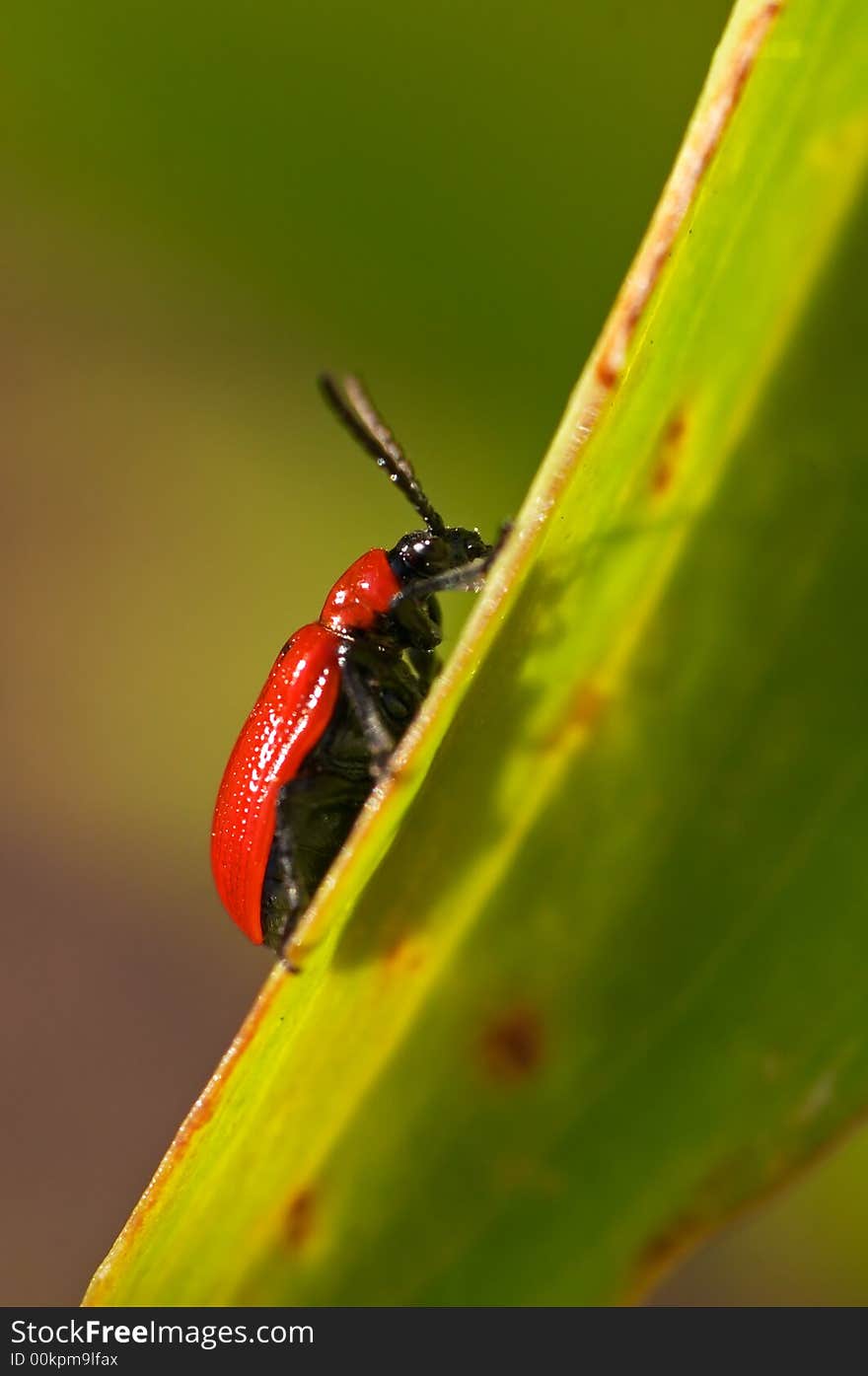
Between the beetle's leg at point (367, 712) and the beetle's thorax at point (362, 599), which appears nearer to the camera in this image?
the beetle's leg at point (367, 712)

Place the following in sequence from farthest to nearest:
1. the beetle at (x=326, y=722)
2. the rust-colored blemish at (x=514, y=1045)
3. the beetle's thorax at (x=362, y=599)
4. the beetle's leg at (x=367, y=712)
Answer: the beetle's thorax at (x=362, y=599)
the beetle at (x=326, y=722)
the beetle's leg at (x=367, y=712)
the rust-colored blemish at (x=514, y=1045)

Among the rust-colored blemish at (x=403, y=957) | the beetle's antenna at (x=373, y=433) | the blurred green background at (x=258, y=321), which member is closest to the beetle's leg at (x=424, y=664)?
the beetle's antenna at (x=373, y=433)

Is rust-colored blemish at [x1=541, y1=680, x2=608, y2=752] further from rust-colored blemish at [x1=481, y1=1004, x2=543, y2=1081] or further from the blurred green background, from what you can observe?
the blurred green background

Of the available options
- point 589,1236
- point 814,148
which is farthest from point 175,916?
point 814,148

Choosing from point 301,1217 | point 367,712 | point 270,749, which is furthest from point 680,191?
point 270,749

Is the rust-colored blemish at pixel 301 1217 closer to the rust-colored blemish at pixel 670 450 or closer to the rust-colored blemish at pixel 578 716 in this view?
the rust-colored blemish at pixel 578 716

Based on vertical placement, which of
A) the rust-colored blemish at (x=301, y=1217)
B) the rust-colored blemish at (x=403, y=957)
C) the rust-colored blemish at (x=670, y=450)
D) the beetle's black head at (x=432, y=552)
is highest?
the rust-colored blemish at (x=670, y=450)

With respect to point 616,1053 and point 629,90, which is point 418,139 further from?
point 616,1053
